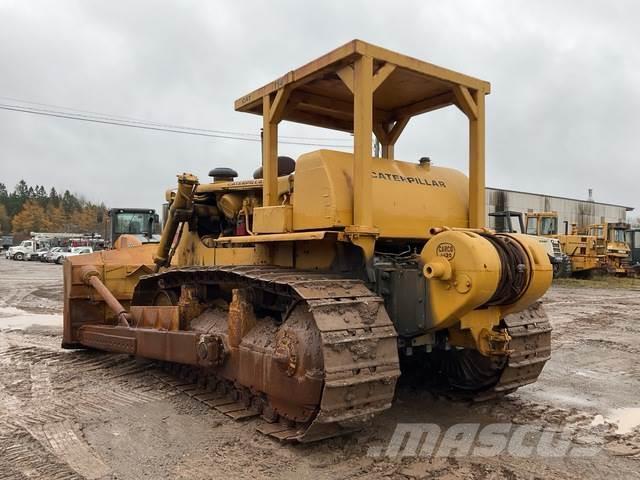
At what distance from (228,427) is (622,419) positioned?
A: 11.3ft

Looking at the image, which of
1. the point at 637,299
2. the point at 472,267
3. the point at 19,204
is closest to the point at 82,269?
→ the point at 472,267

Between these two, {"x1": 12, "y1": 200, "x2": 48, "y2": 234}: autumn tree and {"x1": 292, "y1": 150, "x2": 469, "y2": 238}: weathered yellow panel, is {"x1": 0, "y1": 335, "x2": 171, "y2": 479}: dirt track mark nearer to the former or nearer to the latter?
{"x1": 292, "y1": 150, "x2": 469, "y2": 238}: weathered yellow panel

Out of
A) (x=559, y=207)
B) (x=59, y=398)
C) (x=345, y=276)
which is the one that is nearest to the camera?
(x=345, y=276)

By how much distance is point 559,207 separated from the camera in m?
43.7

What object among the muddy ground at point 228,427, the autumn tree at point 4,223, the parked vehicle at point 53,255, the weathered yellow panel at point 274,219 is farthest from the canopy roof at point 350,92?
the autumn tree at point 4,223

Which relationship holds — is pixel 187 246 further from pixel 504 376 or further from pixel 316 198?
pixel 504 376

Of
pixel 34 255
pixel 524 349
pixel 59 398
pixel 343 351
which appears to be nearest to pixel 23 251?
pixel 34 255

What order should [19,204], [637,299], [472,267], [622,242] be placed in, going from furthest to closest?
[19,204], [622,242], [637,299], [472,267]

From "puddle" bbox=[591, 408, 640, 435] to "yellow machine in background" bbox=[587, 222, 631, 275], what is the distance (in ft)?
70.0

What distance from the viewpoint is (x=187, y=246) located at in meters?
6.86

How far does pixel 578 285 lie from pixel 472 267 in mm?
19914

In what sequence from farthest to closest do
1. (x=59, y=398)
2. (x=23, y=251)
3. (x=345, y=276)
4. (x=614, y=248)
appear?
1. (x=23, y=251)
2. (x=614, y=248)
3. (x=59, y=398)
4. (x=345, y=276)

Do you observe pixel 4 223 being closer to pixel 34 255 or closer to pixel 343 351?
pixel 34 255

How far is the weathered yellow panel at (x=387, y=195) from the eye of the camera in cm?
449
